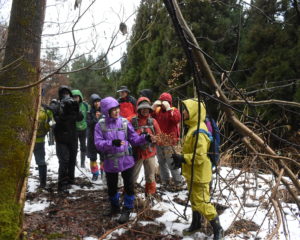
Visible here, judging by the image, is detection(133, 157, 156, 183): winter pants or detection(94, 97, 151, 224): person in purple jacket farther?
detection(133, 157, 156, 183): winter pants

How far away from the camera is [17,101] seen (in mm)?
2434

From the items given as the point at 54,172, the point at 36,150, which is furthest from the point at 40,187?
the point at 54,172

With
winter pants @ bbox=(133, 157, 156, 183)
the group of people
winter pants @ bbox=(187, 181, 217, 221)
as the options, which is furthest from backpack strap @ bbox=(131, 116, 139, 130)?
winter pants @ bbox=(187, 181, 217, 221)

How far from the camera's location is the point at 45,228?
3.42 meters

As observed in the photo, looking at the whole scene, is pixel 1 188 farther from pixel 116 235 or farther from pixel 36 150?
pixel 36 150

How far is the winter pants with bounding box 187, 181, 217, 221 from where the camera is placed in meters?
3.05

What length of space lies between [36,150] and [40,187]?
2.31 feet

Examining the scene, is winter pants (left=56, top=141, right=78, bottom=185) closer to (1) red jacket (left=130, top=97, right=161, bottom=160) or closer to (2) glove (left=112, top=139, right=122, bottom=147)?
(1) red jacket (left=130, top=97, right=161, bottom=160)

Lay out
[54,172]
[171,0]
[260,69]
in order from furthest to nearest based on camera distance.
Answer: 1. [260,69]
2. [54,172]
3. [171,0]

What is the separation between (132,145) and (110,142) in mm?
479

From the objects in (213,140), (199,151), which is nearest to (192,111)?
(199,151)

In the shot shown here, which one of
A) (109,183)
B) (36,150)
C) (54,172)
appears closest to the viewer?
(109,183)

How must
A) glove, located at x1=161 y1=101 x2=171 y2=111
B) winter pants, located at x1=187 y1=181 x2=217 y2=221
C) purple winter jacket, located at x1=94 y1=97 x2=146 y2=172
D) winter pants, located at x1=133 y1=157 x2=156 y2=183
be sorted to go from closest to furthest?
winter pants, located at x1=187 y1=181 x2=217 y2=221, purple winter jacket, located at x1=94 y1=97 x2=146 y2=172, winter pants, located at x1=133 y1=157 x2=156 y2=183, glove, located at x1=161 y1=101 x2=171 y2=111

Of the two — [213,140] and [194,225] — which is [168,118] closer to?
[194,225]
